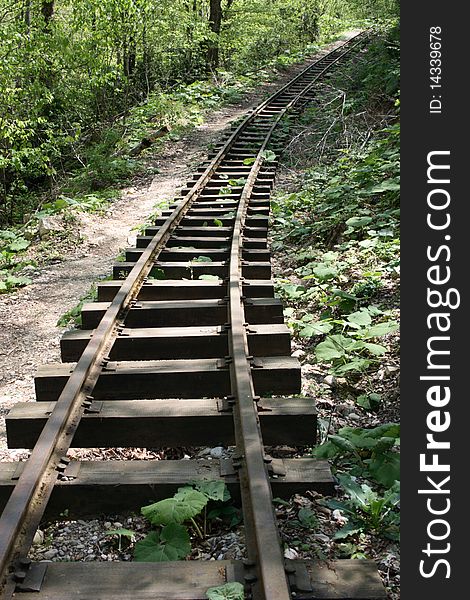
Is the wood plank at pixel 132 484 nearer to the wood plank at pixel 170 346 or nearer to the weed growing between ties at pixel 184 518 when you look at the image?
the weed growing between ties at pixel 184 518

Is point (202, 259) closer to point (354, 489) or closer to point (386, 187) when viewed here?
point (386, 187)

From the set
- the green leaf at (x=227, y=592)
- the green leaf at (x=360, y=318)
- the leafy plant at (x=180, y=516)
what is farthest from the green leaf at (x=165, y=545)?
the green leaf at (x=360, y=318)

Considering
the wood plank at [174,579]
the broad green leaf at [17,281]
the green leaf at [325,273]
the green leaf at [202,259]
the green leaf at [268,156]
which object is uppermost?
the green leaf at [268,156]

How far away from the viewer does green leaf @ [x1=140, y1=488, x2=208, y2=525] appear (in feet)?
8.61

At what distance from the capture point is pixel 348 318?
193 inches

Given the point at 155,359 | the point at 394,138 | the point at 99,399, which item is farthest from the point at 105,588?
the point at 394,138

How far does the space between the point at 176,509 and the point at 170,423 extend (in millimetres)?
777

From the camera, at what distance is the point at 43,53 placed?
14367mm

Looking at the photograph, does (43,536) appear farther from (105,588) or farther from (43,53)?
(43,53)

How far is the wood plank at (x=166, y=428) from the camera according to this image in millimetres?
3363

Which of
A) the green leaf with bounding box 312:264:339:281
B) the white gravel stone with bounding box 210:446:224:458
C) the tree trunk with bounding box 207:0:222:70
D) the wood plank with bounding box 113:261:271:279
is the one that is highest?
the tree trunk with bounding box 207:0:222:70

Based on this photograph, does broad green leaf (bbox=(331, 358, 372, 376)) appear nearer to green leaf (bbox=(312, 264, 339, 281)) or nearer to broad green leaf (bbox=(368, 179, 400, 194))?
green leaf (bbox=(312, 264, 339, 281))

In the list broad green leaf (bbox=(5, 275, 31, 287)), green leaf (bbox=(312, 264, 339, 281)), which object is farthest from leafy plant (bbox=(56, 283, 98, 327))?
green leaf (bbox=(312, 264, 339, 281))

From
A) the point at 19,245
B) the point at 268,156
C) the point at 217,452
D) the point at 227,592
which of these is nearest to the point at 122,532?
the point at 227,592
